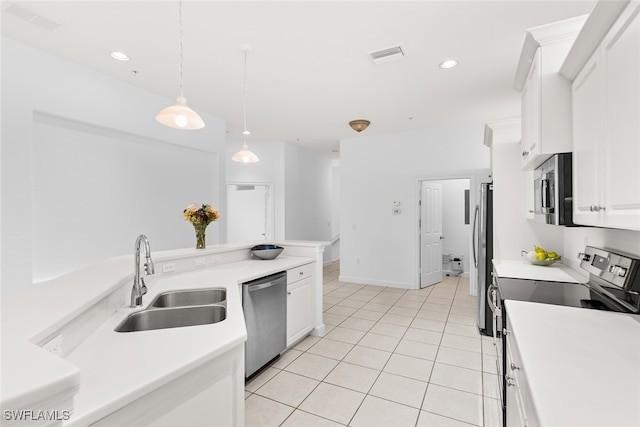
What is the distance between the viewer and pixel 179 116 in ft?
7.02

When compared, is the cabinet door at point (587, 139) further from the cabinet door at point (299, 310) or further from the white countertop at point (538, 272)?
the cabinet door at point (299, 310)

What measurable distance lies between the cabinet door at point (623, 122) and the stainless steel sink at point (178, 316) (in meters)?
1.89

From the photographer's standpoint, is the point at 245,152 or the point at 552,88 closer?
the point at 552,88

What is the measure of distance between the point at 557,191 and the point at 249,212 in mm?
5855

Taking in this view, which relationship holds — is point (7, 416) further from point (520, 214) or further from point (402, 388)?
point (520, 214)

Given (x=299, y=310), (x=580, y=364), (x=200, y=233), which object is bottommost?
(x=299, y=310)

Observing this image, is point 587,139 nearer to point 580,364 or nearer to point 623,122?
point 623,122

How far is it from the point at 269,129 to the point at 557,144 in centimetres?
461

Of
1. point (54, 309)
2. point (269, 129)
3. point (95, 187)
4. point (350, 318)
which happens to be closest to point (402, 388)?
point (350, 318)

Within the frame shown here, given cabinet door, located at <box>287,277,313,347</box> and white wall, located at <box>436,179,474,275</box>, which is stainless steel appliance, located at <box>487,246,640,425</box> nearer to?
cabinet door, located at <box>287,277,313,347</box>

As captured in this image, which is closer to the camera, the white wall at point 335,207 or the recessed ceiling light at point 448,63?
the recessed ceiling light at point 448,63

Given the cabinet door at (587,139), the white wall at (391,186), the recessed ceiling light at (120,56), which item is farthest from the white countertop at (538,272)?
the recessed ceiling light at (120,56)

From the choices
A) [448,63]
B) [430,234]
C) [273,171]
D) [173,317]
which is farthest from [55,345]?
[273,171]

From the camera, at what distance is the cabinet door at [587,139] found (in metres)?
1.42
